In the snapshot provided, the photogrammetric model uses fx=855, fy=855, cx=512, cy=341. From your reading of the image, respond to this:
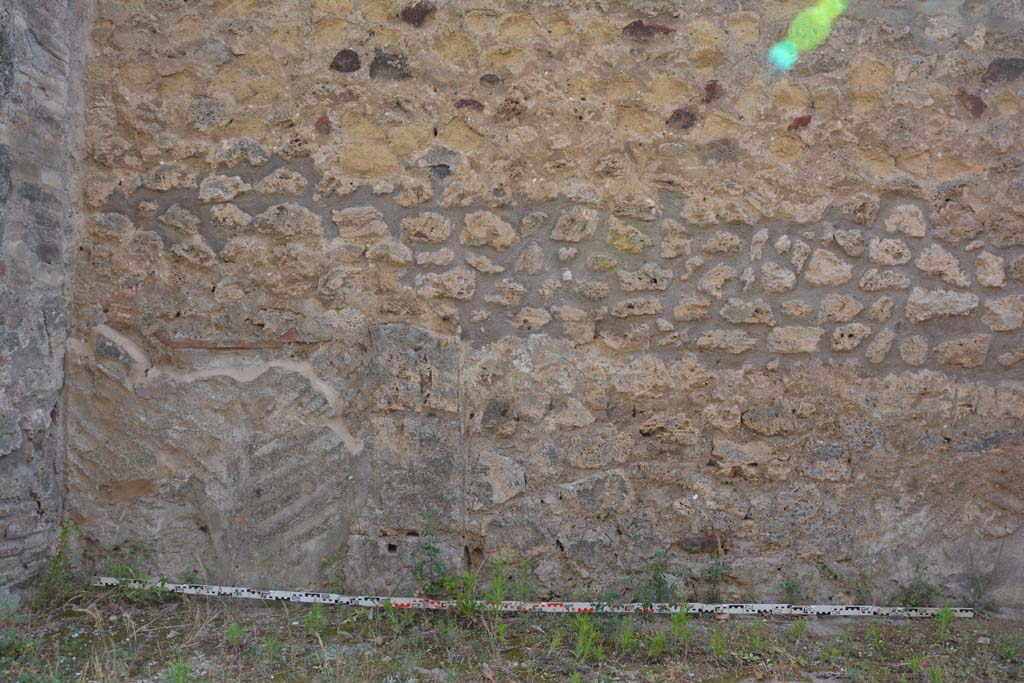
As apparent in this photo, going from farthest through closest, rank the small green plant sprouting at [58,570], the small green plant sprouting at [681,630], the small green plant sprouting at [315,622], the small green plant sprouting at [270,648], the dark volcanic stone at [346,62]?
1. the dark volcanic stone at [346,62]
2. the small green plant sprouting at [58,570]
3. the small green plant sprouting at [315,622]
4. the small green plant sprouting at [681,630]
5. the small green plant sprouting at [270,648]

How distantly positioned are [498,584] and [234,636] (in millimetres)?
905

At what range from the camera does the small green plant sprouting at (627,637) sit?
2.81 metres

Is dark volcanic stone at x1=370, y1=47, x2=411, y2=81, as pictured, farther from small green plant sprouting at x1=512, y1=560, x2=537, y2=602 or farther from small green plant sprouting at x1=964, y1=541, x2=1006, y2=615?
small green plant sprouting at x1=964, y1=541, x2=1006, y2=615

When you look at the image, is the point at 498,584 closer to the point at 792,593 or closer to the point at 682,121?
the point at 792,593

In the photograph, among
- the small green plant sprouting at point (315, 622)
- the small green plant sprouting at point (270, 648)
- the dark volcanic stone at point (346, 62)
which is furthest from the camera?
the dark volcanic stone at point (346, 62)

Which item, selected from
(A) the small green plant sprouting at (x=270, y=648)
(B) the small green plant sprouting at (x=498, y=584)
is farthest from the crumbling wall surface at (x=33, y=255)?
(B) the small green plant sprouting at (x=498, y=584)

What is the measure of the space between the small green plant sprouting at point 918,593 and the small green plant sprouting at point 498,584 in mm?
1446

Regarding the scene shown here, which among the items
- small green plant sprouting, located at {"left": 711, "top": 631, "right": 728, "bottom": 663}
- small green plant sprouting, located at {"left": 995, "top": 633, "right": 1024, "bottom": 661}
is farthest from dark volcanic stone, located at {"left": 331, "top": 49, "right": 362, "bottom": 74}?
small green plant sprouting, located at {"left": 995, "top": 633, "right": 1024, "bottom": 661}

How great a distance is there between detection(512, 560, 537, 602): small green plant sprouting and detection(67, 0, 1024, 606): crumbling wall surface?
0.25ft

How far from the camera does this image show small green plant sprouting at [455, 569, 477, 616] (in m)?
3.02

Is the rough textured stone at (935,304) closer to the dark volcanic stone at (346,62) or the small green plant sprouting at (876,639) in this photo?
the small green plant sprouting at (876,639)

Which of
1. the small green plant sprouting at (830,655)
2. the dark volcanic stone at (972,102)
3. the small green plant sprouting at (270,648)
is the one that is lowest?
the small green plant sprouting at (270,648)

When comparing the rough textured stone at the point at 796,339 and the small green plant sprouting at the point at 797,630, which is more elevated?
the rough textured stone at the point at 796,339

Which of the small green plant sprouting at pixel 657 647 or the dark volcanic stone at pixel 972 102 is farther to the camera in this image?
the dark volcanic stone at pixel 972 102
